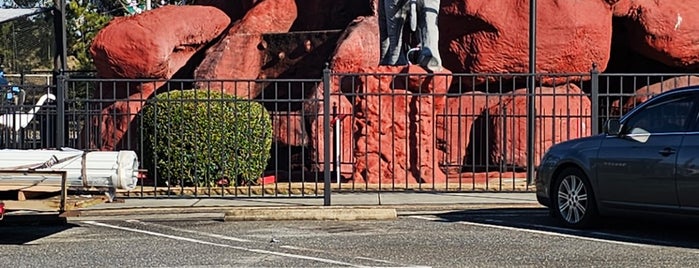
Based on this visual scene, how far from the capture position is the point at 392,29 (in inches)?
663

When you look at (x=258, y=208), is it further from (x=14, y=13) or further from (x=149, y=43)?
(x=14, y=13)

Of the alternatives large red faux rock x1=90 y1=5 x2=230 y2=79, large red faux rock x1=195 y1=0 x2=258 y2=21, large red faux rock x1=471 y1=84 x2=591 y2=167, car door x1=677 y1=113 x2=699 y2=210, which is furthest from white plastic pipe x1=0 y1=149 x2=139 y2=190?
large red faux rock x1=195 y1=0 x2=258 y2=21

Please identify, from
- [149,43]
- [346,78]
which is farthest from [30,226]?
[149,43]

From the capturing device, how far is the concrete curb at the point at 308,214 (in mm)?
11906

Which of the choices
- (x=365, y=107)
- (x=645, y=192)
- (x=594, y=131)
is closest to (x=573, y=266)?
(x=645, y=192)

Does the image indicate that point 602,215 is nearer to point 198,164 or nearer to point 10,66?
point 198,164

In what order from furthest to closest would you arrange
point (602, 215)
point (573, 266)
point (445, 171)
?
point (445, 171)
point (602, 215)
point (573, 266)

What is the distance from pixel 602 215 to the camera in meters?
10.7

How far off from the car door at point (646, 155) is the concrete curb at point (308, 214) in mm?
2565

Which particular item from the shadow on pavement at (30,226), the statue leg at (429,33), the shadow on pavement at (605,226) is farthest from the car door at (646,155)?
the statue leg at (429,33)

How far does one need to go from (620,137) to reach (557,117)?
6456 millimetres

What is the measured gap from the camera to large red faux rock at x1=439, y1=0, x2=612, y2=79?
17.2 metres

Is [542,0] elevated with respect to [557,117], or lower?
elevated

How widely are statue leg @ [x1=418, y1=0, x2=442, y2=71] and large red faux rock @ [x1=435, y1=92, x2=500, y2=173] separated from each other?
72cm
